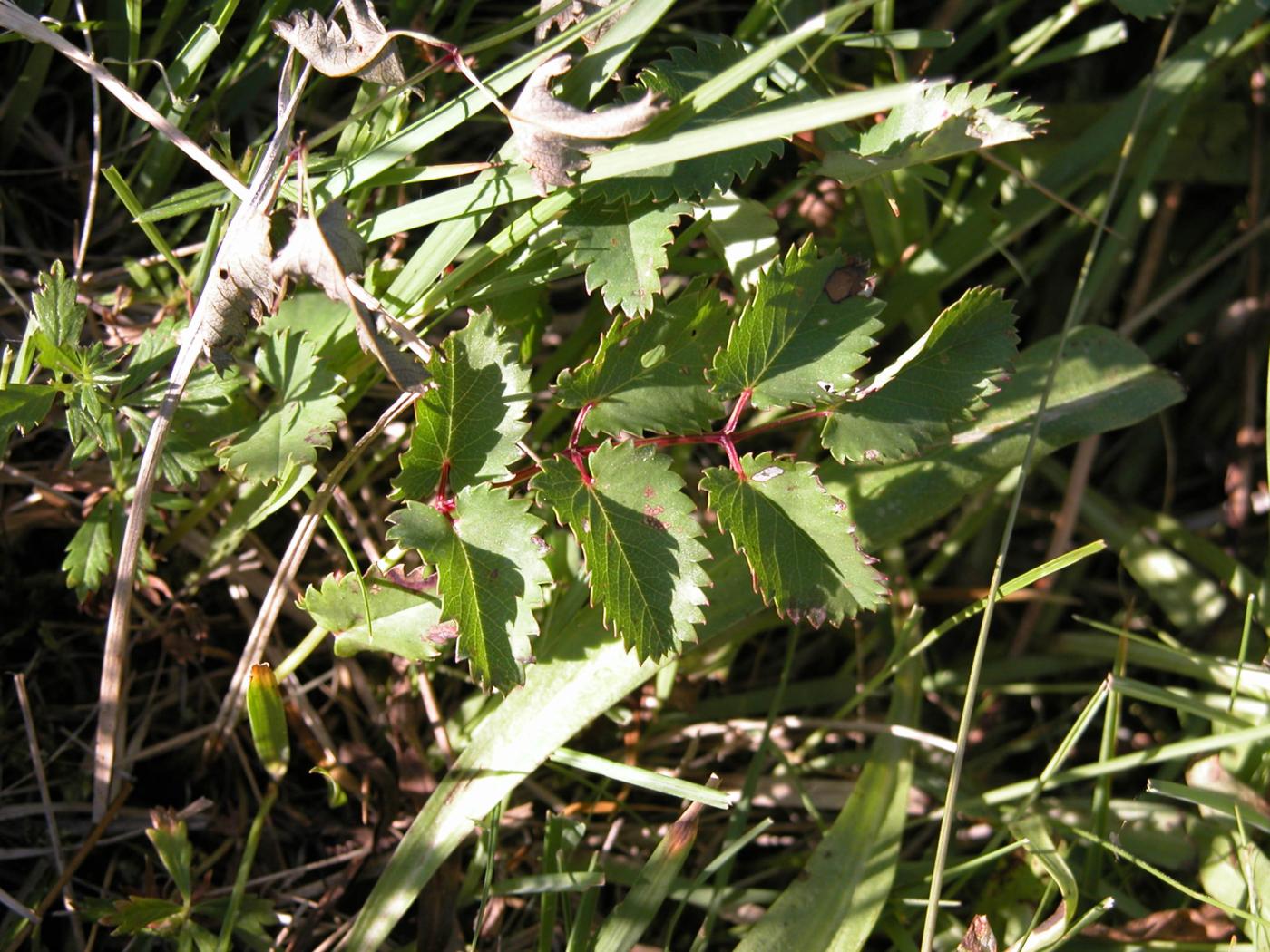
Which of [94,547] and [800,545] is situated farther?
[94,547]

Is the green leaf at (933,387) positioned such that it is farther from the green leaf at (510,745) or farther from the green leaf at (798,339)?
the green leaf at (510,745)

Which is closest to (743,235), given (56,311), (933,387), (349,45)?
(933,387)

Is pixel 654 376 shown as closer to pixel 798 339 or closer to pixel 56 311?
pixel 798 339

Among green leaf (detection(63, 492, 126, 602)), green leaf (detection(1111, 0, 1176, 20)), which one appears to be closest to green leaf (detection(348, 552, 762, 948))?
green leaf (detection(63, 492, 126, 602))

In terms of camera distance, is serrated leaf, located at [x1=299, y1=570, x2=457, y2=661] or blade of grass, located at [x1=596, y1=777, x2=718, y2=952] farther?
blade of grass, located at [x1=596, y1=777, x2=718, y2=952]

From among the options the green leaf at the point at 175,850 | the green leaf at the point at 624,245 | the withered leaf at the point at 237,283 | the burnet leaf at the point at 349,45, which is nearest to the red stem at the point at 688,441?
the green leaf at the point at 624,245

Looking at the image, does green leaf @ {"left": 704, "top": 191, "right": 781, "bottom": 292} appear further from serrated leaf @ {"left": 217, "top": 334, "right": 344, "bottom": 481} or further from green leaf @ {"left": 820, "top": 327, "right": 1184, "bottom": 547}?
serrated leaf @ {"left": 217, "top": 334, "right": 344, "bottom": 481}

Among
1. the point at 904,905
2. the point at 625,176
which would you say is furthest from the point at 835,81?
the point at 904,905
